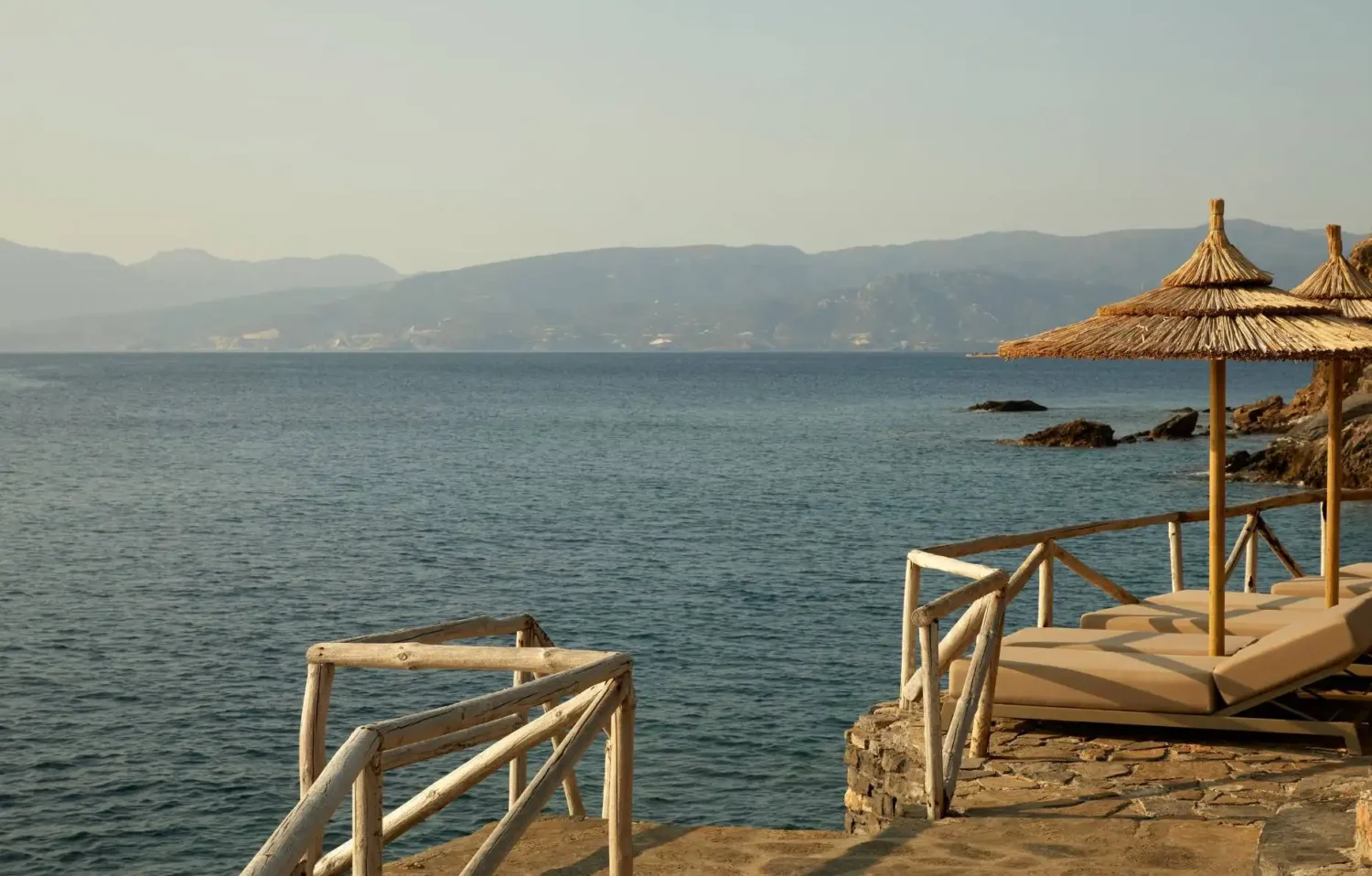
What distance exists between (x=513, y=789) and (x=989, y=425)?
70733 millimetres

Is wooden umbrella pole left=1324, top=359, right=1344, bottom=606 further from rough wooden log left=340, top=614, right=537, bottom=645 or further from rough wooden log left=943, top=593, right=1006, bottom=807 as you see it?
rough wooden log left=340, top=614, right=537, bottom=645

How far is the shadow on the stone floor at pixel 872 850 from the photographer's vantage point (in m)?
6.16

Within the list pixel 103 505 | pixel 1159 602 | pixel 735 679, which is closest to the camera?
pixel 1159 602

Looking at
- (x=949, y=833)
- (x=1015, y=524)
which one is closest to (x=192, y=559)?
(x=1015, y=524)

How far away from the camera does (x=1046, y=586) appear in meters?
10.3

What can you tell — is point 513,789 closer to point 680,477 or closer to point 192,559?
point 192,559

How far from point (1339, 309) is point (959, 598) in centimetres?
486

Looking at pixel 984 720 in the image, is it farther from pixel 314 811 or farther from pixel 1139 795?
pixel 314 811

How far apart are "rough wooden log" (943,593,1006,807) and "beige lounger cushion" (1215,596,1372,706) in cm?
138

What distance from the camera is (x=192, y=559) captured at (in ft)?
97.3

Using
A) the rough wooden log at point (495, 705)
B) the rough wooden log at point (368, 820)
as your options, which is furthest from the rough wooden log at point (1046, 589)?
the rough wooden log at point (368, 820)

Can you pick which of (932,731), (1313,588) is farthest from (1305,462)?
(932,731)

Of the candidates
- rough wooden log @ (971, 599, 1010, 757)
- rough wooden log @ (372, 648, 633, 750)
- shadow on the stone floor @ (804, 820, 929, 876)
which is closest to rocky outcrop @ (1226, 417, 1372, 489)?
rough wooden log @ (971, 599, 1010, 757)

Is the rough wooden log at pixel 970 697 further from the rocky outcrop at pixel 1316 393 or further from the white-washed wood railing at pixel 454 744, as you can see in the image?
the rocky outcrop at pixel 1316 393
